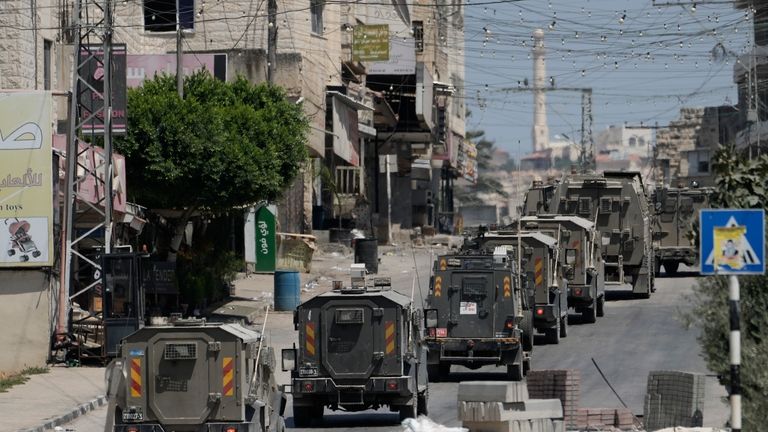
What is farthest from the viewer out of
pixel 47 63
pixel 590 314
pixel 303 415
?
pixel 47 63

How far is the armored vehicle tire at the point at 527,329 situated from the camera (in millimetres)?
30062

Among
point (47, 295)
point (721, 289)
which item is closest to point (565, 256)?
point (47, 295)

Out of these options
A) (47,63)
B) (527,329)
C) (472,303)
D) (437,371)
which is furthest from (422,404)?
(47,63)

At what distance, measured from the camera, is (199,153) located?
38.0 meters

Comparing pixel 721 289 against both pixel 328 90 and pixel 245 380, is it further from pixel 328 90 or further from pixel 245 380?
pixel 328 90

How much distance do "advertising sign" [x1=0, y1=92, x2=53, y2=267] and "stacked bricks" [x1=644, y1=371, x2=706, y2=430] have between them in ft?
45.1

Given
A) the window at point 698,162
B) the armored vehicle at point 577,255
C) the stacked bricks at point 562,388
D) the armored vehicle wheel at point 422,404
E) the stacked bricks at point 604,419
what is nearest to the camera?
the stacked bricks at point 604,419

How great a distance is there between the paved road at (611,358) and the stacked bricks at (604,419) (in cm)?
143

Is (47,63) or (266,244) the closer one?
(47,63)

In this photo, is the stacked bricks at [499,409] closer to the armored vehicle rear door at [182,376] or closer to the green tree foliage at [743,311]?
the armored vehicle rear door at [182,376]

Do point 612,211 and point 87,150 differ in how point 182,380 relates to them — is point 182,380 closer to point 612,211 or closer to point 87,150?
point 87,150

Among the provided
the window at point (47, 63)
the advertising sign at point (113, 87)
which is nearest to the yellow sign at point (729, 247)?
the advertising sign at point (113, 87)

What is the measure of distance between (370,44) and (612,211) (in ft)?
75.9

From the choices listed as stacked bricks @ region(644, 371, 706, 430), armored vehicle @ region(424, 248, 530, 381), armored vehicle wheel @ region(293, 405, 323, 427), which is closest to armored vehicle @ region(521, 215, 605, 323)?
armored vehicle @ region(424, 248, 530, 381)
